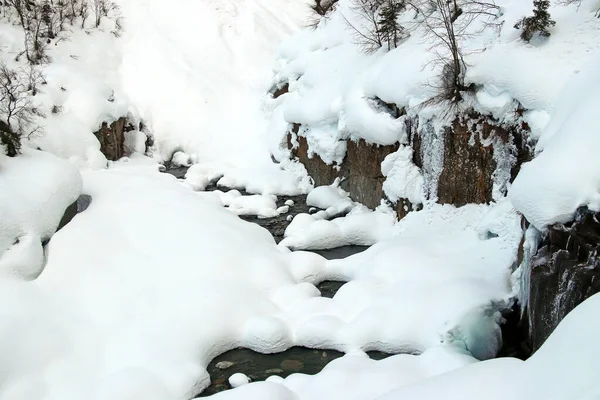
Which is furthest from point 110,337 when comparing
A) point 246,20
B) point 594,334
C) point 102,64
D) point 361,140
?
point 246,20

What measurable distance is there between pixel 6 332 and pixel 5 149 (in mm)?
5783

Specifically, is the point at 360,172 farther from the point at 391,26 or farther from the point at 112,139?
the point at 112,139

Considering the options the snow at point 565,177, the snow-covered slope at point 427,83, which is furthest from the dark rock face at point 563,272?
the snow-covered slope at point 427,83

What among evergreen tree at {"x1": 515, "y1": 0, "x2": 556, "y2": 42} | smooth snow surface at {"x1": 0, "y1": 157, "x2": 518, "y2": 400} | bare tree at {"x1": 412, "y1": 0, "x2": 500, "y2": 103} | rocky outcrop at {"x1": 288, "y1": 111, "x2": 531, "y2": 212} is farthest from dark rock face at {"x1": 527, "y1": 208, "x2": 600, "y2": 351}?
evergreen tree at {"x1": 515, "y1": 0, "x2": 556, "y2": 42}

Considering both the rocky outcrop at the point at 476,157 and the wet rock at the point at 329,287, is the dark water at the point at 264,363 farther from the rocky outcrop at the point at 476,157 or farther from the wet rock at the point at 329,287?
the rocky outcrop at the point at 476,157

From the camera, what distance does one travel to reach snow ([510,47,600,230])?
5.94m

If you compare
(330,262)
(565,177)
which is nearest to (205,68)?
(330,262)

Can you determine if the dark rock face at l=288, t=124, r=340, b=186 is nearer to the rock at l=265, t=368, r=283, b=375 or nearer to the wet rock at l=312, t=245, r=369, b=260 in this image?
the wet rock at l=312, t=245, r=369, b=260

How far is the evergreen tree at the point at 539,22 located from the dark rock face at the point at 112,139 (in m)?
14.7

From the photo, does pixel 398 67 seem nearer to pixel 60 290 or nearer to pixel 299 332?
pixel 299 332

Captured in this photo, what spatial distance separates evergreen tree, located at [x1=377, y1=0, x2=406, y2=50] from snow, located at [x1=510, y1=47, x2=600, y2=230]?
7.60 metres

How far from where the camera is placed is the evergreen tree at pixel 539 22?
9898 mm

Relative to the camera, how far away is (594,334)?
152 inches

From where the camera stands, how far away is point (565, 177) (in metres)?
6.09
